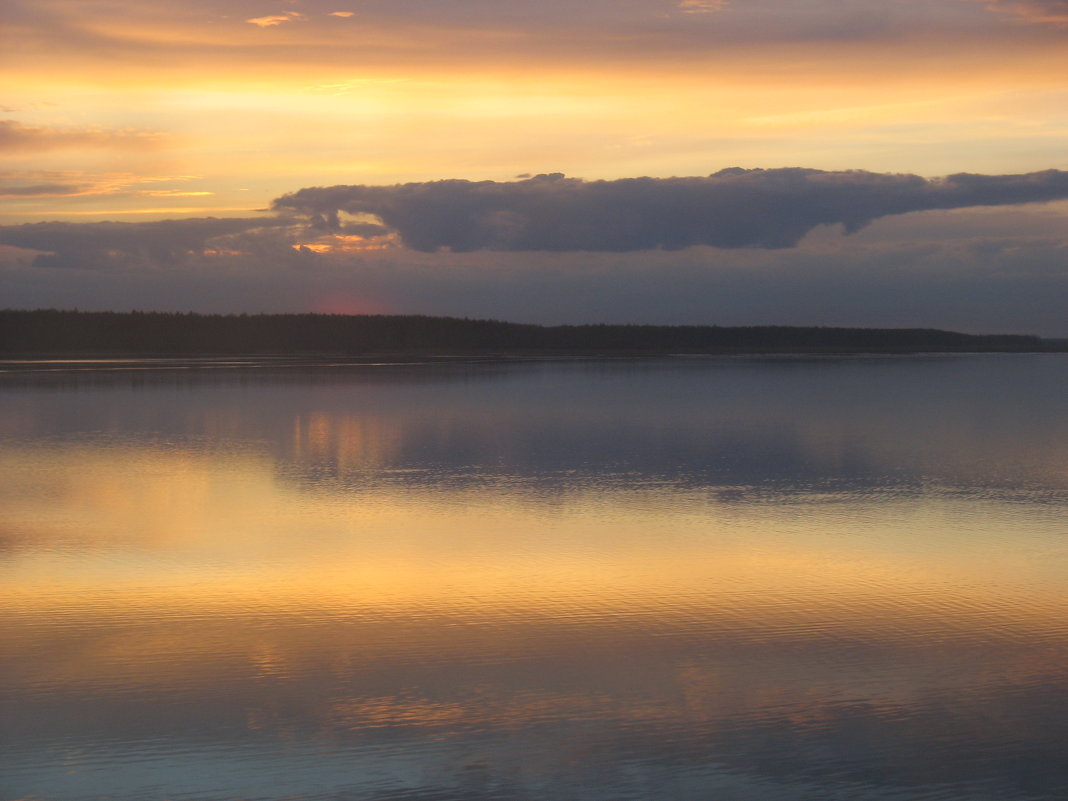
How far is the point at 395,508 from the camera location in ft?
39.7

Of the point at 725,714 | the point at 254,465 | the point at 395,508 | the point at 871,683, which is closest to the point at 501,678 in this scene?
the point at 725,714

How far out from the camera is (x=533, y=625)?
749cm

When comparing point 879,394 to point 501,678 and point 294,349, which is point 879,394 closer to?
point 501,678

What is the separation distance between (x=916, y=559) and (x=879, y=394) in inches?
945

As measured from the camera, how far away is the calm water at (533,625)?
5246mm

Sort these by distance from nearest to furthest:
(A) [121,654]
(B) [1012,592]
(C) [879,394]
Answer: (A) [121,654] < (B) [1012,592] < (C) [879,394]

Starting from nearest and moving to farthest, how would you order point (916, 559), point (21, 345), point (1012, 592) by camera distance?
point (1012, 592)
point (916, 559)
point (21, 345)

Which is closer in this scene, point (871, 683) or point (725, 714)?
point (725, 714)

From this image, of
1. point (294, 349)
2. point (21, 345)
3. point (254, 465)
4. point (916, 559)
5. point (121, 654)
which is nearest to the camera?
point (121, 654)

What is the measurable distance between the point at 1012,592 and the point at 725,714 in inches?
135

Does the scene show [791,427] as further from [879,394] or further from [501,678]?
[501,678]

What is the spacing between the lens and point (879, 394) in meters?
32.7

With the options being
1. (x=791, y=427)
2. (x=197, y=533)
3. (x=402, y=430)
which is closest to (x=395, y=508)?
(x=197, y=533)

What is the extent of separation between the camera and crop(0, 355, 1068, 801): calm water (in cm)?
525
